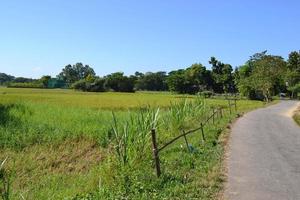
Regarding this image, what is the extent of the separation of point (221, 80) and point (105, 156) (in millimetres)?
91181

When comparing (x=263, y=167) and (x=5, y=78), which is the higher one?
(x=5, y=78)

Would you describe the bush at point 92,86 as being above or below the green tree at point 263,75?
below

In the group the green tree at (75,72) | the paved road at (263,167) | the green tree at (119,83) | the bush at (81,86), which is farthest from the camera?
the green tree at (75,72)

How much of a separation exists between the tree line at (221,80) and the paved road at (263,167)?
58.7 m

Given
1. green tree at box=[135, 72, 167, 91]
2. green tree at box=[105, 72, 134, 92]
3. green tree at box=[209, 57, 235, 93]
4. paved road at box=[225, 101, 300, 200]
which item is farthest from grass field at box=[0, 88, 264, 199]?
green tree at box=[135, 72, 167, 91]

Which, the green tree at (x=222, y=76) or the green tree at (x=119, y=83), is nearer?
the green tree at (x=222, y=76)

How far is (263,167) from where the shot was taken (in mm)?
12766

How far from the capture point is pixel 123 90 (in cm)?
11600

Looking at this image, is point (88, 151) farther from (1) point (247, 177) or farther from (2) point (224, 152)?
(1) point (247, 177)

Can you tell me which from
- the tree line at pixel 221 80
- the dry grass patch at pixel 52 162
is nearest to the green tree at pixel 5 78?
the tree line at pixel 221 80

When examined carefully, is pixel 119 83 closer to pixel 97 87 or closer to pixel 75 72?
pixel 97 87

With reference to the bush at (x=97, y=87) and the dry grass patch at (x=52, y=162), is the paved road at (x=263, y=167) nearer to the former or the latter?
the dry grass patch at (x=52, y=162)

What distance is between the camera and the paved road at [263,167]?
976 centimetres

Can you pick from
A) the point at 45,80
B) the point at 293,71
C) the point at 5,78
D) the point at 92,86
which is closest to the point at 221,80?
the point at 293,71
